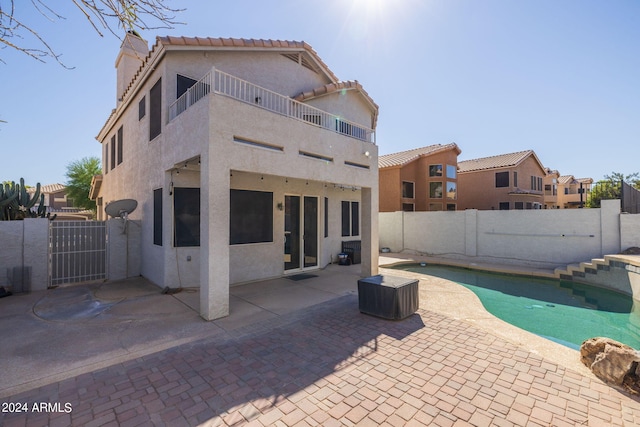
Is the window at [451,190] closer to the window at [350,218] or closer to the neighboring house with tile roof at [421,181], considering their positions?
the neighboring house with tile roof at [421,181]

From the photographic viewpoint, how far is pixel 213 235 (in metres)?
5.96

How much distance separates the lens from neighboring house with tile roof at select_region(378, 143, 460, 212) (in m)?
24.9

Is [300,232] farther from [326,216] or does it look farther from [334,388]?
[334,388]

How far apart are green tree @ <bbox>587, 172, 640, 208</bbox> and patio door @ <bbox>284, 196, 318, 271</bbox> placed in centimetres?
3603

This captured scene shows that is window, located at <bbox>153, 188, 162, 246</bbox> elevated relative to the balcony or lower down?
lower down

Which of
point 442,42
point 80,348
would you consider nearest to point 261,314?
point 80,348

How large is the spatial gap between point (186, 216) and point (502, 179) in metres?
31.2

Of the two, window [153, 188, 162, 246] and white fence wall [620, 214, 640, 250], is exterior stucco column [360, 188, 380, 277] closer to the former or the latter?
window [153, 188, 162, 246]

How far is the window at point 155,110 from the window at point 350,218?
8.15 metres

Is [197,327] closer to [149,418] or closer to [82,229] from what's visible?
[149,418]

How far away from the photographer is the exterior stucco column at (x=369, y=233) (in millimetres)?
10258

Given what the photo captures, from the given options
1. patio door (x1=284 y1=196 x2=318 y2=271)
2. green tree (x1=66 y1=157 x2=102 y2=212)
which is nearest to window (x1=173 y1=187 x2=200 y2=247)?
patio door (x1=284 y1=196 x2=318 y2=271)

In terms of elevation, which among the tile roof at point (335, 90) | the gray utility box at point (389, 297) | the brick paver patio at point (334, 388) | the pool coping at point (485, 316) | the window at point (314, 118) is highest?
the tile roof at point (335, 90)

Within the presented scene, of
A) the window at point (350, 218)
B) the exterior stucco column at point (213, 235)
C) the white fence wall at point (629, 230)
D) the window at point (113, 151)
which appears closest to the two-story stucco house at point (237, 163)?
the exterior stucco column at point (213, 235)
